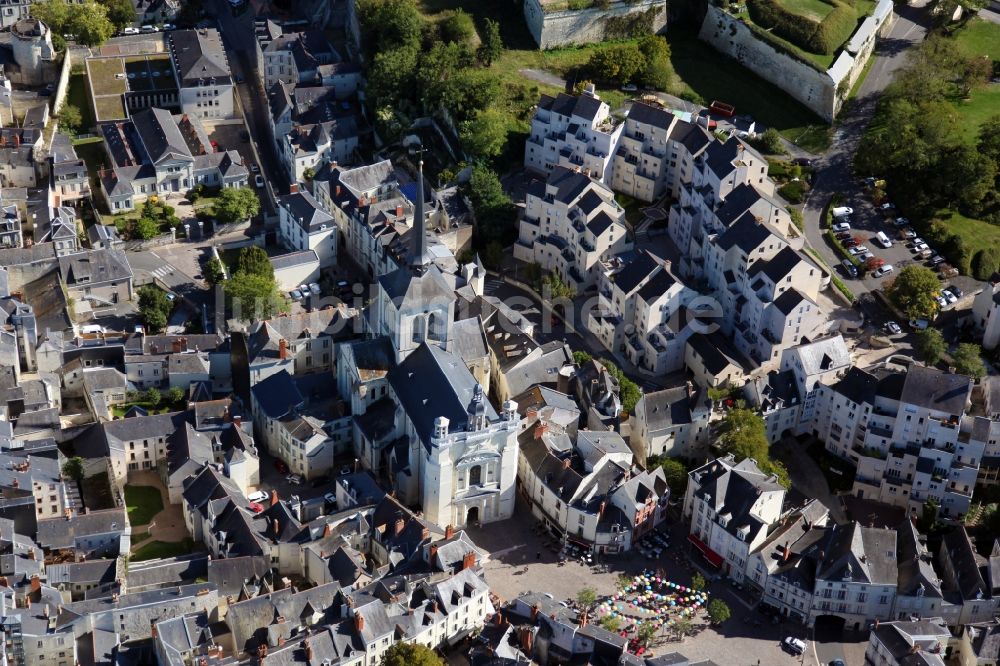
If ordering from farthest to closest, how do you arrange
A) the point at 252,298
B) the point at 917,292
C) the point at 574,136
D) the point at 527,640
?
the point at 574,136 < the point at 917,292 < the point at 252,298 < the point at 527,640

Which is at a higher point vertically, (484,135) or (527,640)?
(484,135)

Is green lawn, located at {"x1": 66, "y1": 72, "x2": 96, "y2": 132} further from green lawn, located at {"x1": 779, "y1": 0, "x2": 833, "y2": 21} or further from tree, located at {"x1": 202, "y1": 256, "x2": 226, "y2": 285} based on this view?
green lawn, located at {"x1": 779, "y1": 0, "x2": 833, "y2": 21}

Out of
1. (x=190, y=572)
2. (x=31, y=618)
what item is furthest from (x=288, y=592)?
(x=31, y=618)

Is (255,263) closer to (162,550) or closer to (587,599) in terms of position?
(162,550)

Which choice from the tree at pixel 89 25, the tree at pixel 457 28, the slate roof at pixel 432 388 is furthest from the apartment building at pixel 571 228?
the tree at pixel 89 25

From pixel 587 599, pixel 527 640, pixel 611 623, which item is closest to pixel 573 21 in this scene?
pixel 587 599

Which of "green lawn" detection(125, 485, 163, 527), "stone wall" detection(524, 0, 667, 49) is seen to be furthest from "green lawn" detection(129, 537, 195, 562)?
"stone wall" detection(524, 0, 667, 49)

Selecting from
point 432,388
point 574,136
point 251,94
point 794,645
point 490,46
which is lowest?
point 794,645
